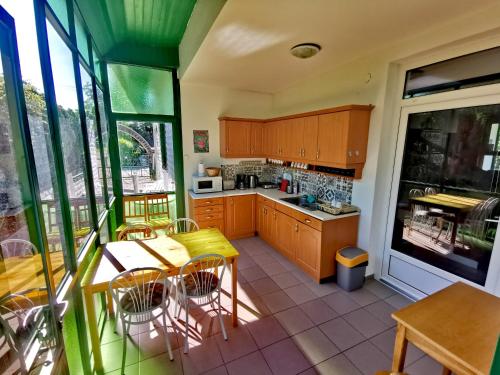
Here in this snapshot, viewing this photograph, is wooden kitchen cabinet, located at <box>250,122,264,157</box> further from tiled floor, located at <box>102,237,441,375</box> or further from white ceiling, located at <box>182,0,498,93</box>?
tiled floor, located at <box>102,237,441,375</box>

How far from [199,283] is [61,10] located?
239cm

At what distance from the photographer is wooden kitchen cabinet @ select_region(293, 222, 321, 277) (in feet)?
9.71

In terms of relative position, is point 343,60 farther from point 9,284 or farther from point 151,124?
point 9,284

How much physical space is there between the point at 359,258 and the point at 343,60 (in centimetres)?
237

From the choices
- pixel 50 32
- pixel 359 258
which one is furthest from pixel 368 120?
pixel 50 32

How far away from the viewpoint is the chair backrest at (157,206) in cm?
400

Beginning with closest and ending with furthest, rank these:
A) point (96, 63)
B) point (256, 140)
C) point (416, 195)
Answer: point (416, 195)
point (96, 63)
point (256, 140)

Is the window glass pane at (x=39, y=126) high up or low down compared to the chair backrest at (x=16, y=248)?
up

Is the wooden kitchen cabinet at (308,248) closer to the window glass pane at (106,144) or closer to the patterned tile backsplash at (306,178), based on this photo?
the patterned tile backsplash at (306,178)

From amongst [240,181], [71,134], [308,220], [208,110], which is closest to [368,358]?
[308,220]

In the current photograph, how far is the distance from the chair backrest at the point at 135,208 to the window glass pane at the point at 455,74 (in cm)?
387

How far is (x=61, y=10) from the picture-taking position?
5.77 ft

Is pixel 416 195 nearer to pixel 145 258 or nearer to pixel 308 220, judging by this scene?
pixel 308 220

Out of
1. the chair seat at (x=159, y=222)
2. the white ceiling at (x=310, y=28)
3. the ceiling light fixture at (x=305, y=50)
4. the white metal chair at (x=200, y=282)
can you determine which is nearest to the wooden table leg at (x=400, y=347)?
the white metal chair at (x=200, y=282)
